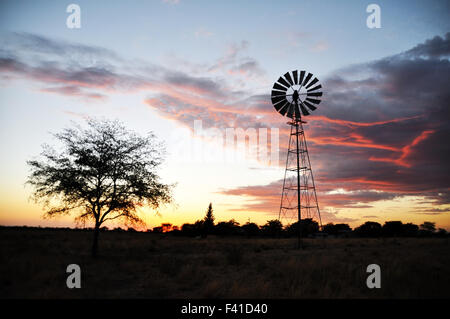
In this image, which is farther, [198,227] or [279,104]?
[198,227]

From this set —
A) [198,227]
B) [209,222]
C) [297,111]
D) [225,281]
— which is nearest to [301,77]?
[297,111]

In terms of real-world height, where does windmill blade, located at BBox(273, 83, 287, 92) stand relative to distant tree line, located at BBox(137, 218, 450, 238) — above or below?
above

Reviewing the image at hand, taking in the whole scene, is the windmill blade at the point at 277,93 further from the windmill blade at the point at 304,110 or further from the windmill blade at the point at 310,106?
the windmill blade at the point at 310,106

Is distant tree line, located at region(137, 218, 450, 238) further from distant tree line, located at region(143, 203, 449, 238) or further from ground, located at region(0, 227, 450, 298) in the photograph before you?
ground, located at region(0, 227, 450, 298)

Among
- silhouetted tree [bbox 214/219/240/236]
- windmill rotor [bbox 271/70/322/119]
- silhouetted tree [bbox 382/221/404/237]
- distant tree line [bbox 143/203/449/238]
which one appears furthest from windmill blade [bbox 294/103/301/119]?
silhouetted tree [bbox 382/221/404/237]

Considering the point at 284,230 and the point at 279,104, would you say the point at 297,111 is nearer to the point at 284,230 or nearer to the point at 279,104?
the point at 279,104

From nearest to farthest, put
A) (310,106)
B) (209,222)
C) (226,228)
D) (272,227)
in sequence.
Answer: (310,106), (209,222), (226,228), (272,227)

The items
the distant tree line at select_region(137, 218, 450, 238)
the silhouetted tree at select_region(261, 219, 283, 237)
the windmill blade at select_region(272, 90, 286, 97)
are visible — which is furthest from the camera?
the silhouetted tree at select_region(261, 219, 283, 237)

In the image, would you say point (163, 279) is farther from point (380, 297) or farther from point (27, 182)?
point (27, 182)

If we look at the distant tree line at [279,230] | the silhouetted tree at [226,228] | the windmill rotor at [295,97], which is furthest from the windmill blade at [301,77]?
the silhouetted tree at [226,228]

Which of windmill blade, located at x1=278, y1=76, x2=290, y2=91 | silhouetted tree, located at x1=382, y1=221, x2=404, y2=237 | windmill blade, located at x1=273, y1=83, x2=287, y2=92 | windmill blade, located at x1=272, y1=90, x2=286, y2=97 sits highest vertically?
windmill blade, located at x1=278, y1=76, x2=290, y2=91

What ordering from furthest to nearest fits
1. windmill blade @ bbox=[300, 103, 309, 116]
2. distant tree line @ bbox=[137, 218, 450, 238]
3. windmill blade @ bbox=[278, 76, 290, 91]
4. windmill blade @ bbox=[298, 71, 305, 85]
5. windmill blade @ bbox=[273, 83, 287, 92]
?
1. distant tree line @ bbox=[137, 218, 450, 238]
2. windmill blade @ bbox=[273, 83, 287, 92]
3. windmill blade @ bbox=[278, 76, 290, 91]
4. windmill blade @ bbox=[300, 103, 309, 116]
5. windmill blade @ bbox=[298, 71, 305, 85]
